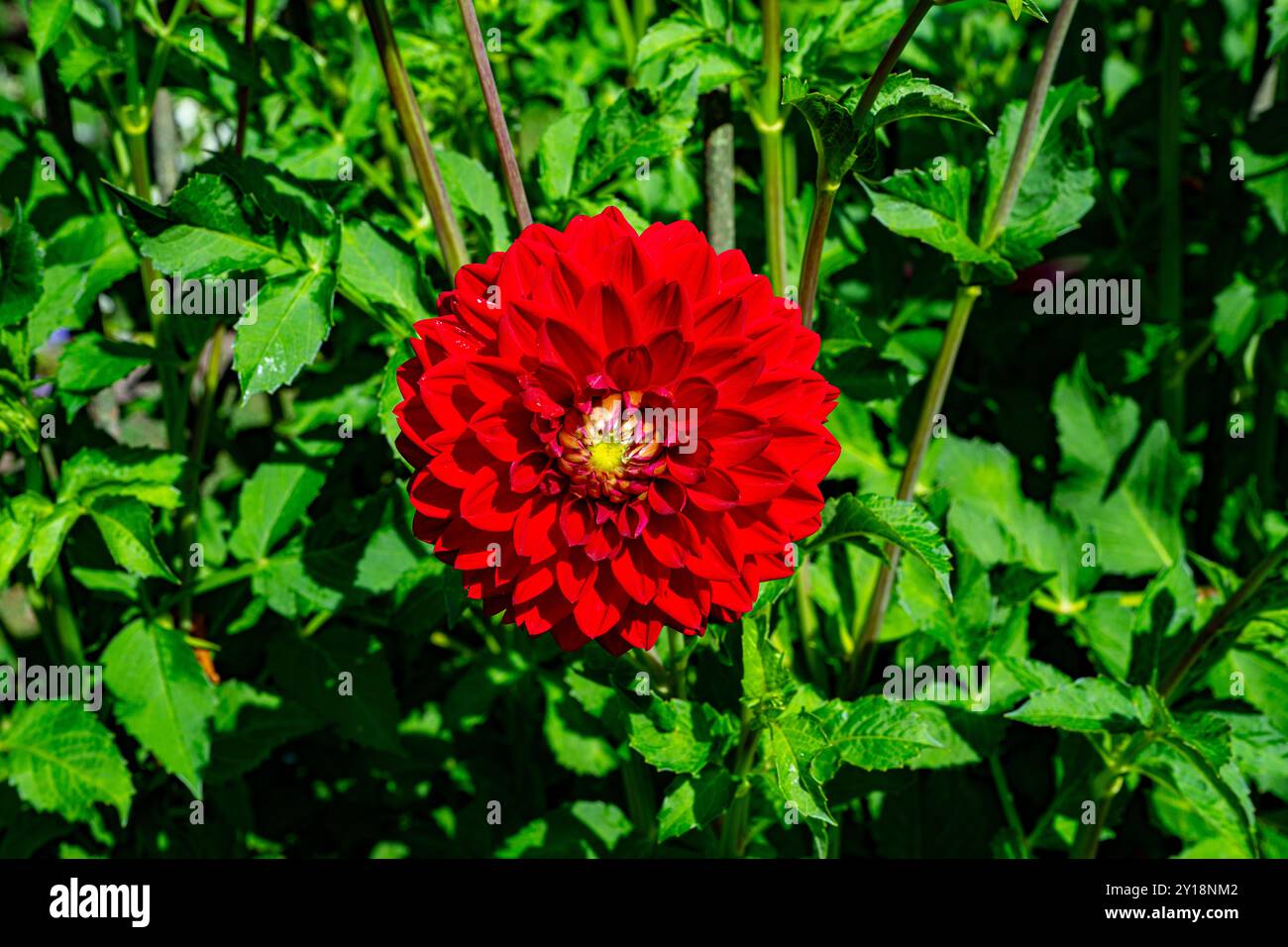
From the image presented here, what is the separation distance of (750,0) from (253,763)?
4.89ft

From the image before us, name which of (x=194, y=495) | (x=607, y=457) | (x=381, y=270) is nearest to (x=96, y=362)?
(x=194, y=495)

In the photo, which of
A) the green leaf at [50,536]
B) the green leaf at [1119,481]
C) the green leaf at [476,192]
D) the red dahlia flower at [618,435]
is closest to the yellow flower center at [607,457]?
the red dahlia flower at [618,435]

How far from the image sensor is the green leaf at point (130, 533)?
1379 mm

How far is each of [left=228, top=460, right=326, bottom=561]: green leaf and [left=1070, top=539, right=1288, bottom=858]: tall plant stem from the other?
1109mm

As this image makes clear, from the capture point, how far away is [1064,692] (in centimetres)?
132

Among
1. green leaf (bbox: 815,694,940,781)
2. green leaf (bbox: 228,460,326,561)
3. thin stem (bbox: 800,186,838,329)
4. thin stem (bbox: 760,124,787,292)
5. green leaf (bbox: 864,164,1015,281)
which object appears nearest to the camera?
thin stem (bbox: 800,186,838,329)

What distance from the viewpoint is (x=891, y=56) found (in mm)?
1013

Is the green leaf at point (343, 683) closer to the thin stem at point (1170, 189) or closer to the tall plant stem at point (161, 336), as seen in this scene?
the tall plant stem at point (161, 336)

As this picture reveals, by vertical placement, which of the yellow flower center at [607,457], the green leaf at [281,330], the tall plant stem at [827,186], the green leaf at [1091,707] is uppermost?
the tall plant stem at [827,186]

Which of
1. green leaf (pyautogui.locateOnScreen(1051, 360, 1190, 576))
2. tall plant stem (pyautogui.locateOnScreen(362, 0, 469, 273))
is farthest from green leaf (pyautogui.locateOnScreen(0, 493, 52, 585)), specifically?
green leaf (pyautogui.locateOnScreen(1051, 360, 1190, 576))

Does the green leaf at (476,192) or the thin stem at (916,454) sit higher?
the green leaf at (476,192)

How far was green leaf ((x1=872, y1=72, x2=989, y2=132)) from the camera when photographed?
98 centimetres

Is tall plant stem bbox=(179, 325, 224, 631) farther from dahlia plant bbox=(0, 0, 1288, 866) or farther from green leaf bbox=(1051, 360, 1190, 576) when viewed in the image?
green leaf bbox=(1051, 360, 1190, 576)

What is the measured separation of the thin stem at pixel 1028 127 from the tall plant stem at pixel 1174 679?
0.47 m
